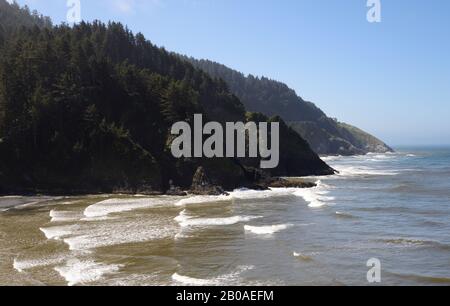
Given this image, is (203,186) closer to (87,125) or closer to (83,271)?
(87,125)

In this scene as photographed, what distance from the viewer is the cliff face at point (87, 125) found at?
57.1 metres

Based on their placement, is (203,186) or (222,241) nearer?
(222,241)

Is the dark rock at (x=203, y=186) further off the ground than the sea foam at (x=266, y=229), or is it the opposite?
the dark rock at (x=203, y=186)

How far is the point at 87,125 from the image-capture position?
6059 cm

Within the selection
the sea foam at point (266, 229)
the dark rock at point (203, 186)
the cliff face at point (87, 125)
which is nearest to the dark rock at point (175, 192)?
the dark rock at point (203, 186)

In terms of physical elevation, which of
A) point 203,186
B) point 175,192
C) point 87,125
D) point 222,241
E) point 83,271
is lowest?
point 83,271

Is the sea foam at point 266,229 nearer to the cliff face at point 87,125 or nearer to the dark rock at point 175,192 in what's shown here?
the dark rock at point 175,192

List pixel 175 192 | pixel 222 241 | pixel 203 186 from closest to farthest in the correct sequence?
pixel 222 241, pixel 175 192, pixel 203 186

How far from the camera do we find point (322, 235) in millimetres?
29453

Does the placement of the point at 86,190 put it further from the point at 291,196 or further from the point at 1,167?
the point at 291,196

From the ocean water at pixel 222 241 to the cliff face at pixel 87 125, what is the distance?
10126 mm

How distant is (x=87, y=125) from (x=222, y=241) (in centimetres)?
3892

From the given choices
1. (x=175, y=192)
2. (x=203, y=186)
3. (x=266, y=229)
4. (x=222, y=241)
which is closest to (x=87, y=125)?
(x=175, y=192)
